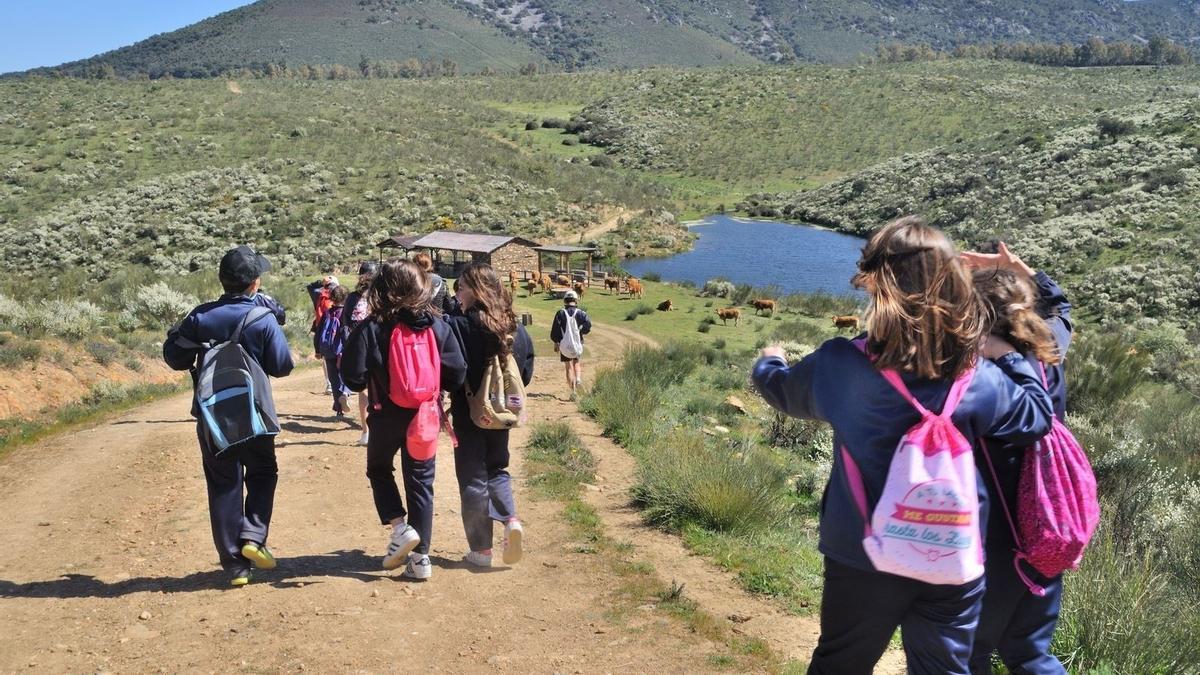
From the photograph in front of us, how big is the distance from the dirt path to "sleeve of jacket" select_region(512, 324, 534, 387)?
1.24m

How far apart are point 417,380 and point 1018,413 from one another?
3.20m

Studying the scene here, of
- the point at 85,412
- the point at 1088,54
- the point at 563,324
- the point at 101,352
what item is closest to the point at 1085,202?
the point at 563,324

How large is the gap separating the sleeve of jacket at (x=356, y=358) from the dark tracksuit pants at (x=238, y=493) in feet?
2.11

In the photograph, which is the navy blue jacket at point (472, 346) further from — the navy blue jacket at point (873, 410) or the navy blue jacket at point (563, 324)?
the navy blue jacket at point (563, 324)

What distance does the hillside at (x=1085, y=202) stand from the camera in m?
28.2

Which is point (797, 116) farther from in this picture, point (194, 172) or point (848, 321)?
point (848, 321)

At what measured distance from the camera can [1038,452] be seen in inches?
113

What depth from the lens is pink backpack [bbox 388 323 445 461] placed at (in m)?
4.96

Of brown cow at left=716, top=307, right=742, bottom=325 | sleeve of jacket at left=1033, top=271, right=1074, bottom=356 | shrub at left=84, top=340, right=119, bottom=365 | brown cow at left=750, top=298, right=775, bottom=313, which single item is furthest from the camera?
brown cow at left=750, top=298, right=775, bottom=313

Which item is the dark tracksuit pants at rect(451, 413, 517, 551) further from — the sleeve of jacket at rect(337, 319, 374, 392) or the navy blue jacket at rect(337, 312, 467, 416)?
the sleeve of jacket at rect(337, 319, 374, 392)

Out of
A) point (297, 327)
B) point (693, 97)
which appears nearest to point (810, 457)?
point (297, 327)

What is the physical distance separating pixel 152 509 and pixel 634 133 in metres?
82.5

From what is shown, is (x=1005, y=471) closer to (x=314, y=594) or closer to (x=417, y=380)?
(x=417, y=380)

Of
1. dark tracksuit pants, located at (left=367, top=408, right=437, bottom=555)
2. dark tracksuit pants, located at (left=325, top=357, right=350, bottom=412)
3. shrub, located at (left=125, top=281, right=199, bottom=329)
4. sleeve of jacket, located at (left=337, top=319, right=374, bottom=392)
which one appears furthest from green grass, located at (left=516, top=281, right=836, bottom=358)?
sleeve of jacket, located at (left=337, top=319, right=374, bottom=392)
